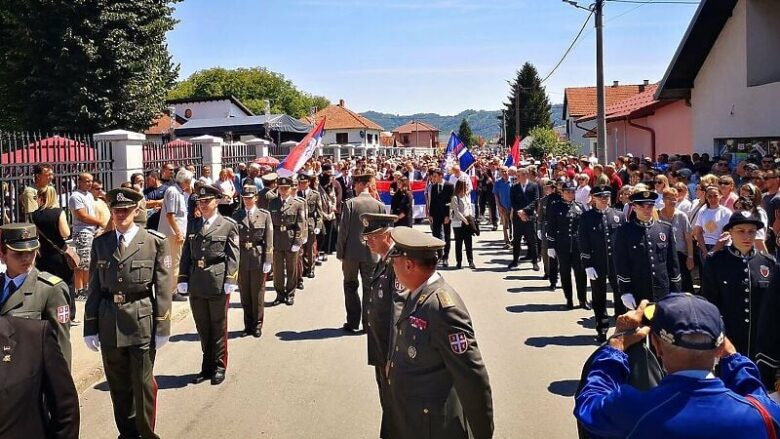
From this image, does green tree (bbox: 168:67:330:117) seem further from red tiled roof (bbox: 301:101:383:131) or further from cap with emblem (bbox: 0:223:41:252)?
cap with emblem (bbox: 0:223:41:252)

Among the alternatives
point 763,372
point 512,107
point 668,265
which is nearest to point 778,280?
point 763,372

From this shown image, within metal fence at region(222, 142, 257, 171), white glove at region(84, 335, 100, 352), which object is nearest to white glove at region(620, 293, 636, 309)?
white glove at region(84, 335, 100, 352)

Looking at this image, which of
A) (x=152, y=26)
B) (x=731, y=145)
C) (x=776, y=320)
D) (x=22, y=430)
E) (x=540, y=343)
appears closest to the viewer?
(x=22, y=430)

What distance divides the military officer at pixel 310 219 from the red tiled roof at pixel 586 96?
4544 cm

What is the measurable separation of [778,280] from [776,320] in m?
0.26

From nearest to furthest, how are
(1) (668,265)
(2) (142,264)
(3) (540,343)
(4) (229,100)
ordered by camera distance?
(2) (142,264) < (1) (668,265) < (3) (540,343) < (4) (229,100)

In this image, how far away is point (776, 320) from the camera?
4.46 meters

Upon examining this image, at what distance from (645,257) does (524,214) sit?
21.6ft

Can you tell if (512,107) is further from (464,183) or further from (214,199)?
(214,199)

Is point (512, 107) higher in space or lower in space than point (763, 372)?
higher

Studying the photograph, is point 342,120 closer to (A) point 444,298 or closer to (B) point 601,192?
(B) point 601,192

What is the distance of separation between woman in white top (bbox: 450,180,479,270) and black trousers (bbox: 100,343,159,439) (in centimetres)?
876

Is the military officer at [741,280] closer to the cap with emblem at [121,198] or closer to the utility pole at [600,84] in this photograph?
the cap with emblem at [121,198]

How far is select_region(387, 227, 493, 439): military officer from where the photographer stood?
362 cm
